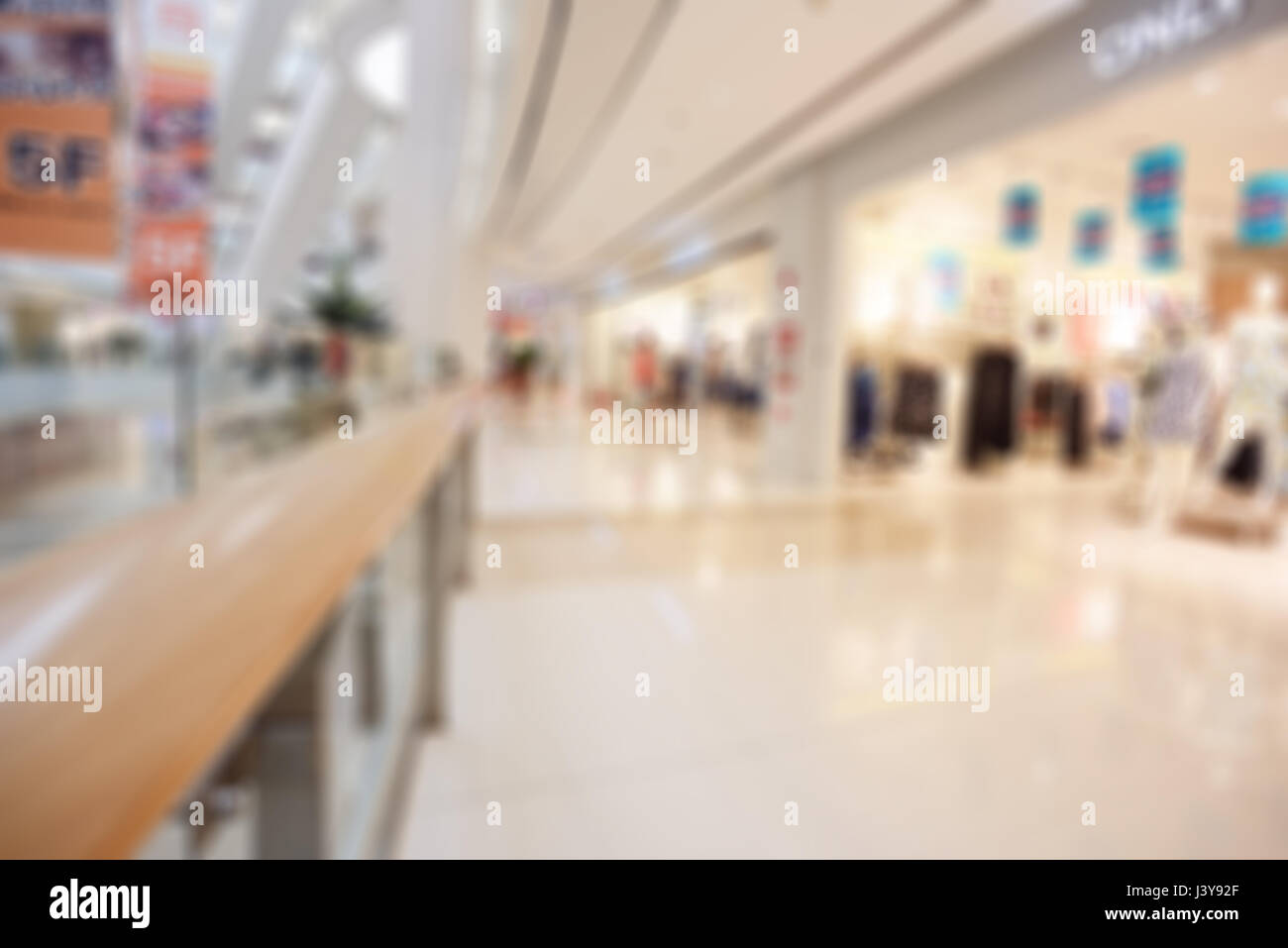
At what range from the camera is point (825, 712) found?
2.54m

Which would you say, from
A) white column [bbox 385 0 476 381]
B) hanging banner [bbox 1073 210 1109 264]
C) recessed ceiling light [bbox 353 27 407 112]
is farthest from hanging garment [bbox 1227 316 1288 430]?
recessed ceiling light [bbox 353 27 407 112]

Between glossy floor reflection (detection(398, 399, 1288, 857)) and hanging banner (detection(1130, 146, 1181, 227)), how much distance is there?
2.65 metres

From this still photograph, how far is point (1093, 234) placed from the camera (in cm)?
778

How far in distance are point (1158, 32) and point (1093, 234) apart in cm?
459

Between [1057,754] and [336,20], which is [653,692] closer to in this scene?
[1057,754]

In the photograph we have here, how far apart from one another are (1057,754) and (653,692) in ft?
4.23

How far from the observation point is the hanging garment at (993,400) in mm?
9266

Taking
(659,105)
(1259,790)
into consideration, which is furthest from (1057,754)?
(659,105)

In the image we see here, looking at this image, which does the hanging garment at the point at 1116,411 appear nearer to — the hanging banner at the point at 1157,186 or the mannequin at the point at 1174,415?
the mannequin at the point at 1174,415

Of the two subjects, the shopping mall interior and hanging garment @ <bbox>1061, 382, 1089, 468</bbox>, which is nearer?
the shopping mall interior

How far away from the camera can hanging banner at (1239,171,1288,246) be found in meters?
6.01

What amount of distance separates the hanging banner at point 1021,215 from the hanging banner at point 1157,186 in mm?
1239

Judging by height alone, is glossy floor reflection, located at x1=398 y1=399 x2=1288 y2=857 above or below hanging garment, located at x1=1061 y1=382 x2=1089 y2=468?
below

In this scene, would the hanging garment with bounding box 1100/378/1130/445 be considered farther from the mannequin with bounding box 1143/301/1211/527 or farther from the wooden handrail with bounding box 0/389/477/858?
the wooden handrail with bounding box 0/389/477/858
